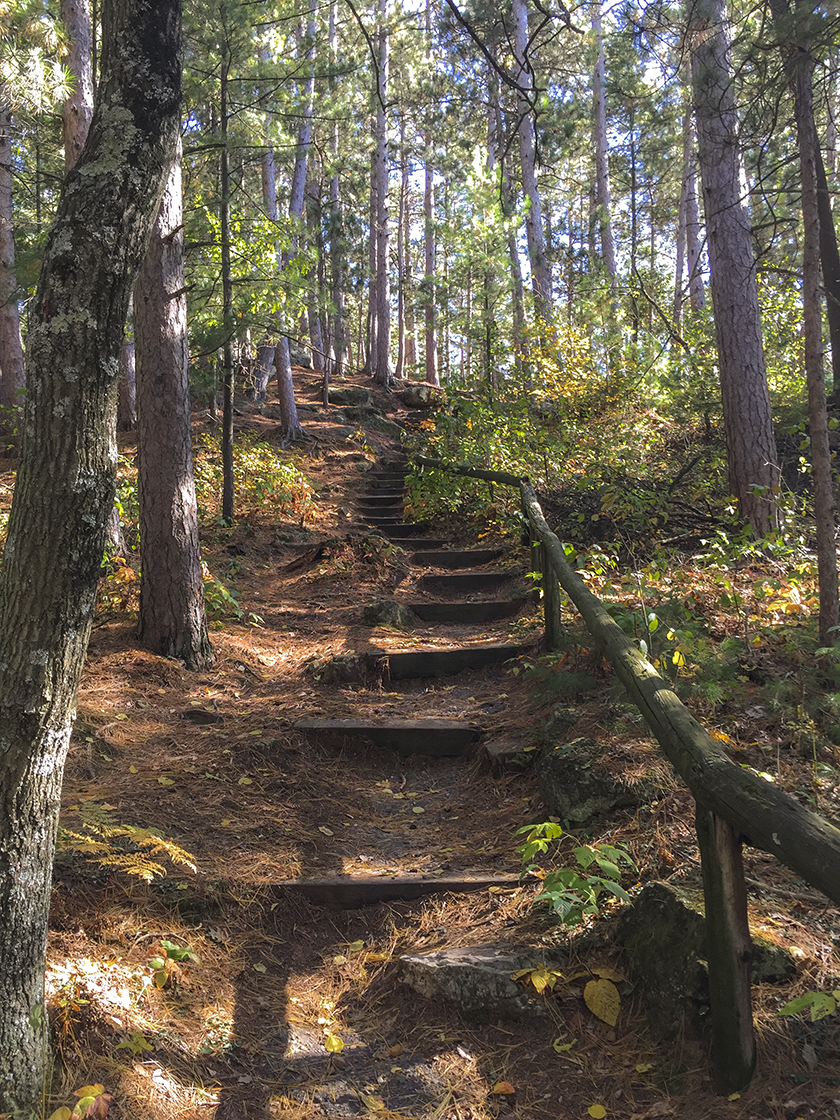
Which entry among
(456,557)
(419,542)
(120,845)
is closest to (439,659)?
(456,557)

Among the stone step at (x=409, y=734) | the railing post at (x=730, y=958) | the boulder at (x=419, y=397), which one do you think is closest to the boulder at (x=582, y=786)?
the stone step at (x=409, y=734)

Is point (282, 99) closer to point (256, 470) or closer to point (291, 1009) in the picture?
point (256, 470)

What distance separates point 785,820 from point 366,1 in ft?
87.2

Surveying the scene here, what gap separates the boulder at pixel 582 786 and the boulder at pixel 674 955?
70cm

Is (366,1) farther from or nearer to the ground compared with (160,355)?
farther from the ground

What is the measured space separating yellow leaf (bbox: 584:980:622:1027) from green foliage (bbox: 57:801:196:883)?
5.31 ft

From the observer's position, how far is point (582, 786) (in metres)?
3.35

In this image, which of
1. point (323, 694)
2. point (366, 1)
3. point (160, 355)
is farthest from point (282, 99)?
point (366, 1)

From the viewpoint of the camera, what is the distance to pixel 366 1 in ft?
71.1

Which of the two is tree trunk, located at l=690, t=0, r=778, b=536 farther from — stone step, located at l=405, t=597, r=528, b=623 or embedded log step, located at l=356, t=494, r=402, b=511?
embedded log step, located at l=356, t=494, r=402, b=511

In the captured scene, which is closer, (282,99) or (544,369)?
(282,99)

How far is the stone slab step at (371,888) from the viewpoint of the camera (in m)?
3.13

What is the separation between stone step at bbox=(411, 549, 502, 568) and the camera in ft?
27.4

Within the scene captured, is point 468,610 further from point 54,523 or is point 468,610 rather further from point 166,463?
point 54,523
